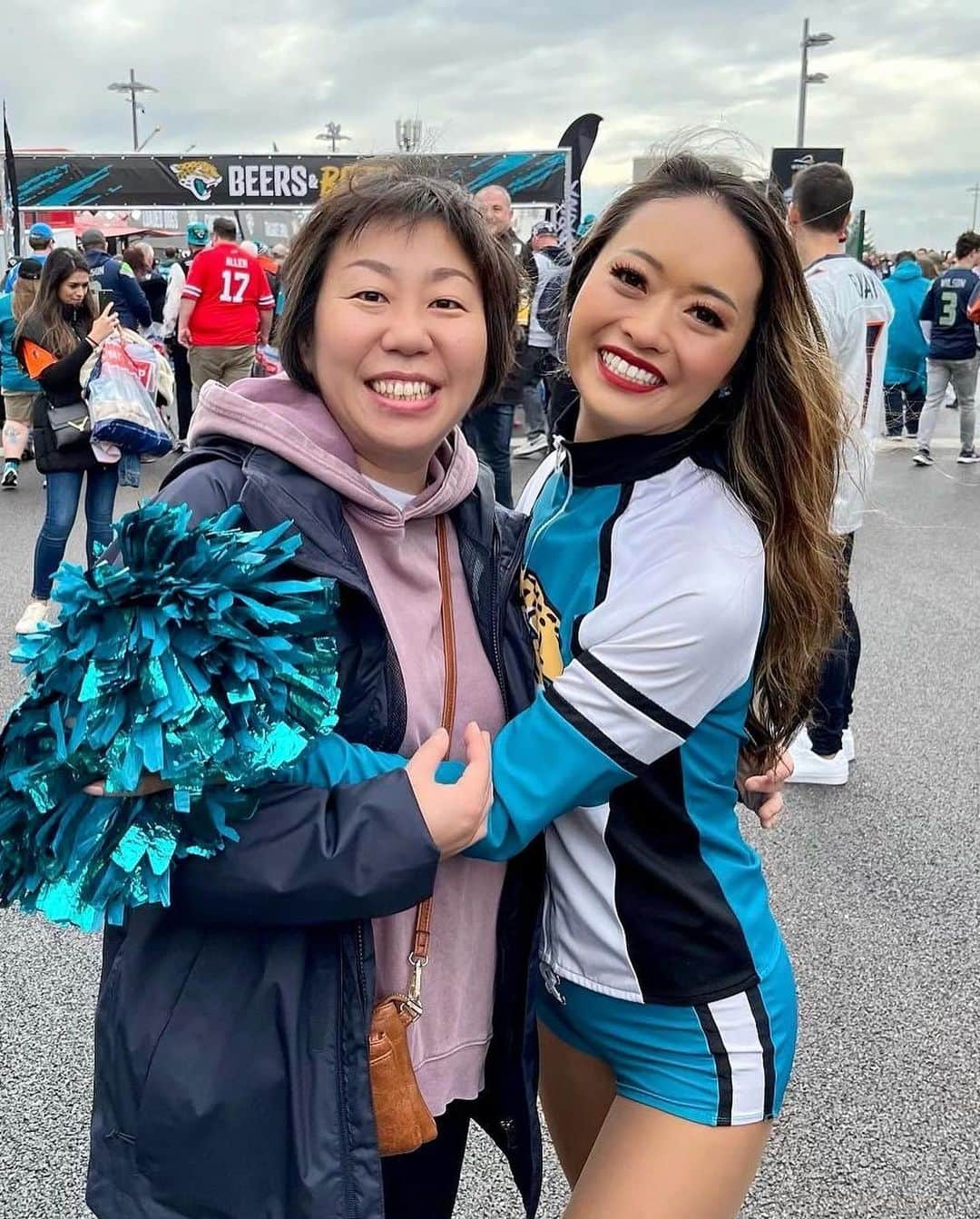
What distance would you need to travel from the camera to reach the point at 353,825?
3.54 feet

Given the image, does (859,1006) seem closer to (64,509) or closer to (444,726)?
(444,726)

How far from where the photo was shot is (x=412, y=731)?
A: 1267 millimetres

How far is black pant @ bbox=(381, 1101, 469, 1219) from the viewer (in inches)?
58.8

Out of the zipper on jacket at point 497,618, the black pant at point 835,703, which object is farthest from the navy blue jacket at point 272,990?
the black pant at point 835,703

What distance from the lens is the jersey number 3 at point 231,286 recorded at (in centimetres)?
871

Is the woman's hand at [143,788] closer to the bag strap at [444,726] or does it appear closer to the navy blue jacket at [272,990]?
the navy blue jacket at [272,990]

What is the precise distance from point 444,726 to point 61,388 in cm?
473

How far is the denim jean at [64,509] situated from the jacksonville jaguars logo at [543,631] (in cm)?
425

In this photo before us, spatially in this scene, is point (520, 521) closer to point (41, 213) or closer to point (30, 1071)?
point (30, 1071)

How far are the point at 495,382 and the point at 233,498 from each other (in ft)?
1.63

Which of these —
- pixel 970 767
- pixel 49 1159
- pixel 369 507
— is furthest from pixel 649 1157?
pixel 970 767

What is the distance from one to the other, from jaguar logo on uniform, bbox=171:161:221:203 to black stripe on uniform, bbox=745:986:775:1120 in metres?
17.3

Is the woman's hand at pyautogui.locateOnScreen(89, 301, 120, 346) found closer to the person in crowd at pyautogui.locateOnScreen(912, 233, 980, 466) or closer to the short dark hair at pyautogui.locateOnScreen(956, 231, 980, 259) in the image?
the person in crowd at pyautogui.locateOnScreen(912, 233, 980, 466)

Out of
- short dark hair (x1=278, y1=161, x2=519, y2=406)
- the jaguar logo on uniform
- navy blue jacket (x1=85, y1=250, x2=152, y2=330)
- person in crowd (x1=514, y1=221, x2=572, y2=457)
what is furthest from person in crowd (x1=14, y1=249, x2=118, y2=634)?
the jaguar logo on uniform
